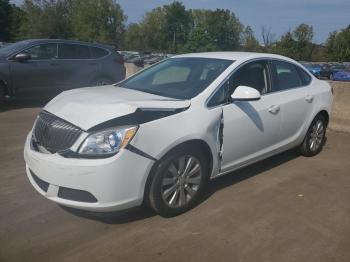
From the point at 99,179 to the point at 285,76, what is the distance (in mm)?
3106

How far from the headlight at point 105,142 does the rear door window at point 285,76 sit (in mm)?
2378

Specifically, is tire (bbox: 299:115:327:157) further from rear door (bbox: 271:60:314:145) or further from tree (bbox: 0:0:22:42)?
tree (bbox: 0:0:22:42)

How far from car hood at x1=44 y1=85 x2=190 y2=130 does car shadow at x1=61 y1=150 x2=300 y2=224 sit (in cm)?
85

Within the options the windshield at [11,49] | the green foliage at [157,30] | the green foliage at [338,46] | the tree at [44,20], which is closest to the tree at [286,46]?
the green foliage at [157,30]

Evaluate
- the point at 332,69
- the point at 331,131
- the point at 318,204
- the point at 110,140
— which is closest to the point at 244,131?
the point at 318,204

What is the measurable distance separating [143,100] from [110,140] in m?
0.65

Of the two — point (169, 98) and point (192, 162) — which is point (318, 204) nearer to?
point (192, 162)

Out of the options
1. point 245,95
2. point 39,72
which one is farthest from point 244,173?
point 39,72

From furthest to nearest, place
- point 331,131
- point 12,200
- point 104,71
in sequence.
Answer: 1. point 104,71
2. point 331,131
3. point 12,200

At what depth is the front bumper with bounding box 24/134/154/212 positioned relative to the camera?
3.56 meters

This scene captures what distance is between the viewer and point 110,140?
3.62 metres

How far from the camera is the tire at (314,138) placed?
6105 mm

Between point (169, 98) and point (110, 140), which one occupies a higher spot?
point (169, 98)

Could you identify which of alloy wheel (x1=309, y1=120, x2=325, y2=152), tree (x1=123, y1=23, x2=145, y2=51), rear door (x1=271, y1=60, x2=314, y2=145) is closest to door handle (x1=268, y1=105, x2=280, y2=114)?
rear door (x1=271, y1=60, x2=314, y2=145)
